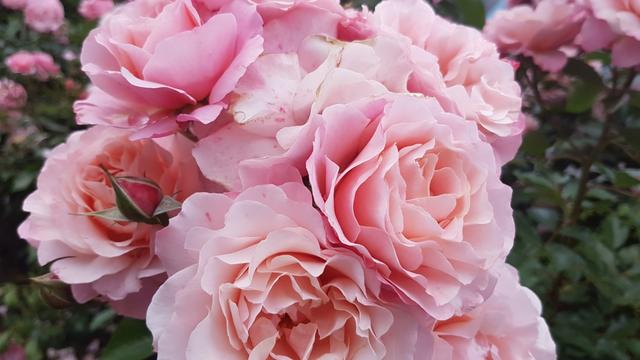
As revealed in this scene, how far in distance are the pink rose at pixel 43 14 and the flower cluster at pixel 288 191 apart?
5.26 ft

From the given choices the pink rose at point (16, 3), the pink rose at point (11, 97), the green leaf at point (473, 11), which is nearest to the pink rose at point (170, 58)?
the green leaf at point (473, 11)

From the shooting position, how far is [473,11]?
1.07 m

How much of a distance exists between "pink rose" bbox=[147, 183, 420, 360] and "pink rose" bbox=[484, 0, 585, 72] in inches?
27.6

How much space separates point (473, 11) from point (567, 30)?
19cm

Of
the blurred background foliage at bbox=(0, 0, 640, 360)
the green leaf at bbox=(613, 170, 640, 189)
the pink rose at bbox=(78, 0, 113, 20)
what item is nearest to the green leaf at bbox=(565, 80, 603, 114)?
the blurred background foliage at bbox=(0, 0, 640, 360)

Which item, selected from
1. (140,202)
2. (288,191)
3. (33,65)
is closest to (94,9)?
(33,65)

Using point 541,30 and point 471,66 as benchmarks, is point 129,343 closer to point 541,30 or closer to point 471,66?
point 471,66

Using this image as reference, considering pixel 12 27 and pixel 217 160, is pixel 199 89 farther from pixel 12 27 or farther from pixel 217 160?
pixel 12 27

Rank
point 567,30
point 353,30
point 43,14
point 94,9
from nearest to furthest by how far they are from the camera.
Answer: point 353,30
point 567,30
point 94,9
point 43,14

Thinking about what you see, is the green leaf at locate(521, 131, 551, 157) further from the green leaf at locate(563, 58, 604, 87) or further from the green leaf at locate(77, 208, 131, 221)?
the green leaf at locate(77, 208, 131, 221)

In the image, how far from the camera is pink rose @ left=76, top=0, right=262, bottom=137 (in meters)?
0.46

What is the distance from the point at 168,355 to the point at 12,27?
2.29 meters

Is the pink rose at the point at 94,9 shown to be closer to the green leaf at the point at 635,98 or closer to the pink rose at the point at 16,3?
the pink rose at the point at 16,3

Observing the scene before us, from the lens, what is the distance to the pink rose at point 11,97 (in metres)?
1.84
